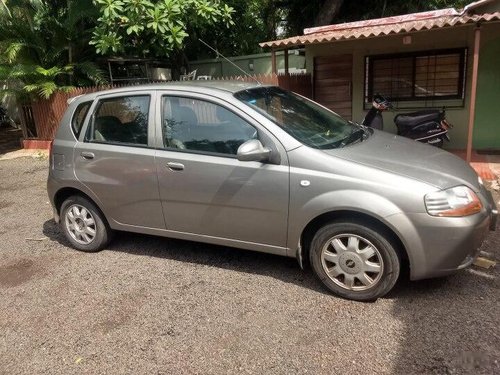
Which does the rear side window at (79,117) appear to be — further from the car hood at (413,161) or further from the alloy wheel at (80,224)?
the car hood at (413,161)

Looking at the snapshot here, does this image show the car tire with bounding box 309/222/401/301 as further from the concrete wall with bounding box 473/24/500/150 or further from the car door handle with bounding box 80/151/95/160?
the concrete wall with bounding box 473/24/500/150

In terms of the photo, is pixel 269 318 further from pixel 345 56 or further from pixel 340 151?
pixel 345 56

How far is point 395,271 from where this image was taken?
3270mm

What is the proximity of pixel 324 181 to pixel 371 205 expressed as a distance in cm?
39

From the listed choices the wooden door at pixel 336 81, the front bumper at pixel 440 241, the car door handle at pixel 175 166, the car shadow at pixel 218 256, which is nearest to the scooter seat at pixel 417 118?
the wooden door at pixel 336 81

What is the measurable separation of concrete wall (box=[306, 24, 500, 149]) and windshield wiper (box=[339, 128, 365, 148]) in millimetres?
4248

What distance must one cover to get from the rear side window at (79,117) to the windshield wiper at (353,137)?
2551 millimetres

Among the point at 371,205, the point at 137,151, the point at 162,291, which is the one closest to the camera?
the point at 371,205

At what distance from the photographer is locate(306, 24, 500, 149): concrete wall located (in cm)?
823

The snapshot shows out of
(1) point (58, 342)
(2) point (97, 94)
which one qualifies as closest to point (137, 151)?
(2) point (97, 94)

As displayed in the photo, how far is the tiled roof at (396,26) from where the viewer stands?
634 centimetres

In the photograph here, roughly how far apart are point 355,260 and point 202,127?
1.69 meters

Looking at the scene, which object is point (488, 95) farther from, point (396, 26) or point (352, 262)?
point (352, 262)

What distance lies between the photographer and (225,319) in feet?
10.9
